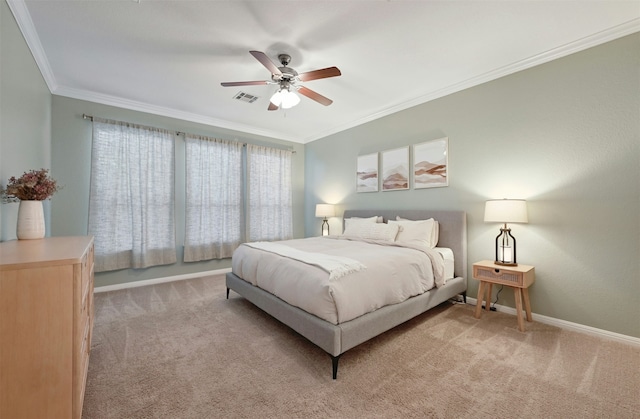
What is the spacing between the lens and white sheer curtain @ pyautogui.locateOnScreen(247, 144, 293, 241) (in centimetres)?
505

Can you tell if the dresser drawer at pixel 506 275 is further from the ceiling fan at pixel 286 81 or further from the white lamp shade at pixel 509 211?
the ceiling fan at pixel 286 81

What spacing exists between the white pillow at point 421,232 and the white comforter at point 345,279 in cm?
41

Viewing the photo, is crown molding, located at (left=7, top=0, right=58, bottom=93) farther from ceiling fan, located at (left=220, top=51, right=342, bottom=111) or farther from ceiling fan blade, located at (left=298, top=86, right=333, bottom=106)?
ceiling fan blade, located at (left=298, top=86, right=333, bottom=106)

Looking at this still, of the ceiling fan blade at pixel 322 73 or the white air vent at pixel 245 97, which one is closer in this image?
the ceiling fan blade at pixel 322 73

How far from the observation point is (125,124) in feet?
12.6

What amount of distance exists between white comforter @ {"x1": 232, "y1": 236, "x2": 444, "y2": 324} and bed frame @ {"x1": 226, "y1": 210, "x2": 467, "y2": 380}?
57 millimetres

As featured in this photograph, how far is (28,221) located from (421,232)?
3725 millimetres

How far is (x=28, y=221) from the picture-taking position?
1.87m

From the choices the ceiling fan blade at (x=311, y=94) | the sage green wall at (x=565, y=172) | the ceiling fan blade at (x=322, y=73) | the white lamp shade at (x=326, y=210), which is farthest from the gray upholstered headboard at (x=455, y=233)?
the ceiling fan blade at (x=322, y=73)

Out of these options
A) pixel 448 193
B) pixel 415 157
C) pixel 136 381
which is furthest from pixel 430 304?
pixel 136 381

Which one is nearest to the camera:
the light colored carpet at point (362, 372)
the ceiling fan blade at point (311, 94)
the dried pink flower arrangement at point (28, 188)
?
the light colored carpet at point (362, 372)

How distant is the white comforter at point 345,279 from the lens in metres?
1.95

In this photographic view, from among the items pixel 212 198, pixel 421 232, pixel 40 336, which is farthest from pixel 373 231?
pixel 40 336

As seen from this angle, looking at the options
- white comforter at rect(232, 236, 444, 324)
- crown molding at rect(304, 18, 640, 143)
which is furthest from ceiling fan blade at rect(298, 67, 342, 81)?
crown molding at rect(304, 18, 640, 143)
